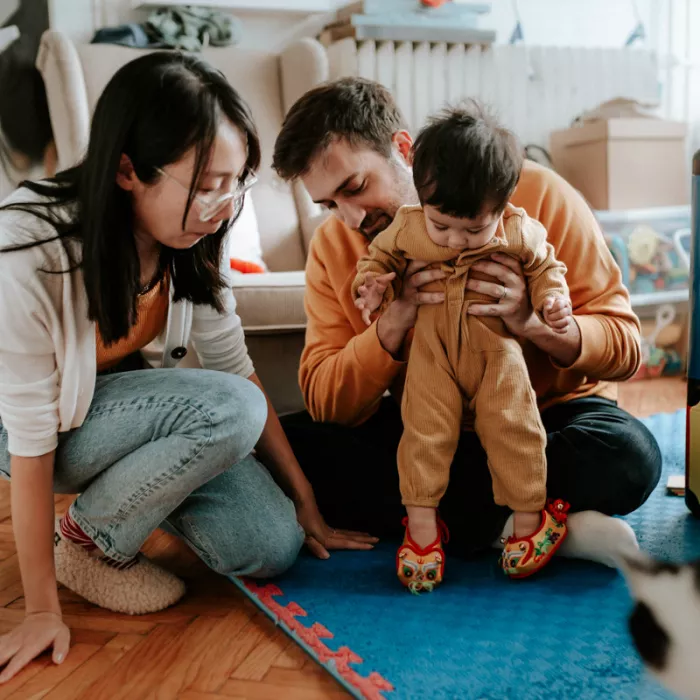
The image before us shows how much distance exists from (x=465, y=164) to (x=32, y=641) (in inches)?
29.1

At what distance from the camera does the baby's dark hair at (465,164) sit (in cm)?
94

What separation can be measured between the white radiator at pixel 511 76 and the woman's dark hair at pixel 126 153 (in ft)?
5.89

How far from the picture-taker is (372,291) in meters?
1.07

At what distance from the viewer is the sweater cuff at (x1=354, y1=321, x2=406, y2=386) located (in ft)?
3.93

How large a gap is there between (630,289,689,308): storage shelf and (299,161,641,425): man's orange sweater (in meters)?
1.33

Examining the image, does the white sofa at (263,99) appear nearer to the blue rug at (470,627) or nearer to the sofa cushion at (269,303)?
→ the sofa cushion at (269,303)

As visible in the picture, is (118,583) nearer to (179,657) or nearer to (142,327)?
(179,657)

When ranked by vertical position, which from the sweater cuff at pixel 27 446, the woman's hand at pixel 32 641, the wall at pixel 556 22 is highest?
the wall at pixel 556 22

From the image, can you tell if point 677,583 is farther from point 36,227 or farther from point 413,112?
point 413,112

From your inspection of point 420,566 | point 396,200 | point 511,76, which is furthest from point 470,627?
point 511,76

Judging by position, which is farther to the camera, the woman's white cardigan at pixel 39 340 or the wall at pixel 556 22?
the wall at pixel 556 22

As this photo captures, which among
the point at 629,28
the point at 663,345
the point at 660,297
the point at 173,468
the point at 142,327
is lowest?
the point at 663,345

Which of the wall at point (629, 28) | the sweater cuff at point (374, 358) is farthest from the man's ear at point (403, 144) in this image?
the wall at point (629, 28)

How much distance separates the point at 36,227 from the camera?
95 cm
